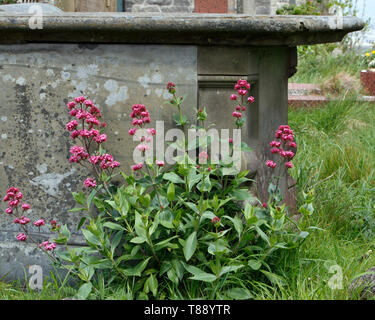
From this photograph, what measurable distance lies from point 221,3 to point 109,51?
19.9 ft

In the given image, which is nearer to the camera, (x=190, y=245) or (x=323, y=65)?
(x=190, y=245)

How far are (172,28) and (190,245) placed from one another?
931mm

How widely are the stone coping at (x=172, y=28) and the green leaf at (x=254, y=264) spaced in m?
0.96

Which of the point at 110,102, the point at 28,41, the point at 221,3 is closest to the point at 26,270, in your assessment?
the point at 110,102

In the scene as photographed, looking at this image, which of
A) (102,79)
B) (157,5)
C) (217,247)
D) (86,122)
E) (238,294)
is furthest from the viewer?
(157,5)

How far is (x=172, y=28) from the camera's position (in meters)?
2.05

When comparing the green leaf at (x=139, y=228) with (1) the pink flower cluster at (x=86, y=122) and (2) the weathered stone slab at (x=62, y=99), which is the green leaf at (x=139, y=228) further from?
(2) the weathered stone slab at (x=62, y=99)

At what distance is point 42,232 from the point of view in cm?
236

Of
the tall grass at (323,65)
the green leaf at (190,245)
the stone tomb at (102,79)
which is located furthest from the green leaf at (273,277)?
the tall grass at (323,65)

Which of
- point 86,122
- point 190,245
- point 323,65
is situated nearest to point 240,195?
point 190,245

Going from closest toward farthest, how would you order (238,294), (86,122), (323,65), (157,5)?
(238,294)
(86,122)
(323,65)
(157,5)

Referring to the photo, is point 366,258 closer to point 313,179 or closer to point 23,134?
point 313,179

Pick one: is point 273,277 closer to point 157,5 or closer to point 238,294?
point 238,294
